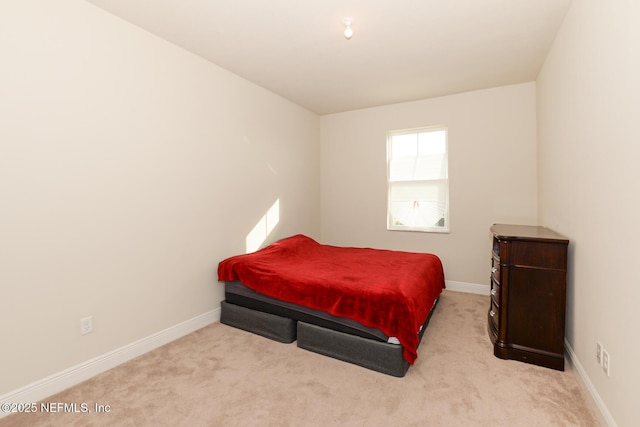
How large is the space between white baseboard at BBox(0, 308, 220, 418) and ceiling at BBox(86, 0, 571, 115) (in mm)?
2590

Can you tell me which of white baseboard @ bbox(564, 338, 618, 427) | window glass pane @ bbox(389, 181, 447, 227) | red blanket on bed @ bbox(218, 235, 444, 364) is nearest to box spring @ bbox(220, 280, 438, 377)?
red blanket on bed @ bbox(218, 235, 444, 364)

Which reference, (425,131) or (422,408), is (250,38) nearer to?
(425,131)

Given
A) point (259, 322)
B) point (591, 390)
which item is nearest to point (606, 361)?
point (591, 390)

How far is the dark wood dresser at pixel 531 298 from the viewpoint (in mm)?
2212

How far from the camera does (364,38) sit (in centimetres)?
266

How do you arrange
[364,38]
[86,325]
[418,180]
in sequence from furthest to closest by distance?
[418,180] < [364,38] < [86,325]

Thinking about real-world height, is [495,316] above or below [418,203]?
below

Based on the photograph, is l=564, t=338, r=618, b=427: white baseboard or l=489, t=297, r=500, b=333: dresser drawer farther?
l=489, t=297, r=500, b=333: dresser drawer

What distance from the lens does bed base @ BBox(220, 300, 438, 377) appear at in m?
2.18

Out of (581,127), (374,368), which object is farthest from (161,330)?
(581,127)

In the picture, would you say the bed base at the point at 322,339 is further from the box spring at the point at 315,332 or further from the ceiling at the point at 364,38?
the ceiling at the point at 364,38

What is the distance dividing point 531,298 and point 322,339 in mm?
1625

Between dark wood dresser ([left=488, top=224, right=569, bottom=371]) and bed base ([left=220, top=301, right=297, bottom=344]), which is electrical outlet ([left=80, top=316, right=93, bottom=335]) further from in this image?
dark wood dresser ([left=488, top=224, right=569, bottom=371])

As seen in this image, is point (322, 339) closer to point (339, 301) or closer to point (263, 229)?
point (339, 301)
